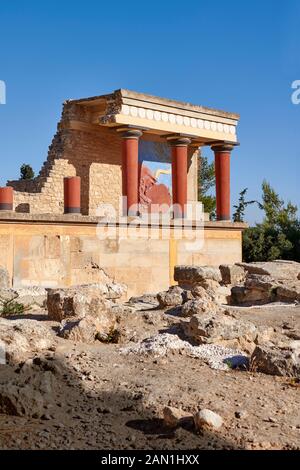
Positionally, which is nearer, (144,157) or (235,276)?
(235,276)

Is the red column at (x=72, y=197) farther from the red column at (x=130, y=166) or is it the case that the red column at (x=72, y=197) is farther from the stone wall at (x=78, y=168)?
the red column at (x=130, y=166)

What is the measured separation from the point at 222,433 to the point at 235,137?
58.1 feet

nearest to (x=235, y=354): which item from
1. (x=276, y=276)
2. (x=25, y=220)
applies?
(x=276, y=276)

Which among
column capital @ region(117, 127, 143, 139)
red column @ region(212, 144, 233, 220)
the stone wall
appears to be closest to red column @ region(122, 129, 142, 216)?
column capital @ region(117, 127, 143, 139)

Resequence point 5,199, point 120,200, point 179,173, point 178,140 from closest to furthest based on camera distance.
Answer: point 5,199
point 179,173
point 178,140
point 120,200

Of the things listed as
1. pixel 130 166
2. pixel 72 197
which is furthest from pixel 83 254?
pixel 130 166

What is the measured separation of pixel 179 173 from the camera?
20.0 meters

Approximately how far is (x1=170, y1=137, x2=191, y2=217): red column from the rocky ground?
10.3 metres

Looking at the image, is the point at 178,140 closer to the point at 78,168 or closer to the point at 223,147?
the point at 223,147

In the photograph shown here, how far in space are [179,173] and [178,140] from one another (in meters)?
1.03

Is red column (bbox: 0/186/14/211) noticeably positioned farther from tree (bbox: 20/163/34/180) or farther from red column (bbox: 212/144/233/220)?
tree (bbox: 20/163/34/180)

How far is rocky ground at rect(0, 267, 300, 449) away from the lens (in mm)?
4879

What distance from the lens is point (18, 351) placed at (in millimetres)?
6801
